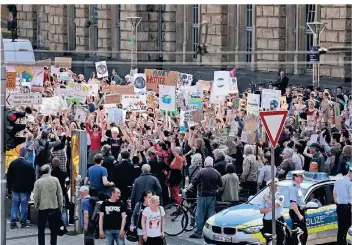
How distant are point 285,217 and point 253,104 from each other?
747 cm

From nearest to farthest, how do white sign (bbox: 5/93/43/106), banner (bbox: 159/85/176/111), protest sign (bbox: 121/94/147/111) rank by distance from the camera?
white sign (bbox: 5/93/43/106) < banner (bbox: 159/85/176/111) < protest sign (bbox: 121/94/147/111)

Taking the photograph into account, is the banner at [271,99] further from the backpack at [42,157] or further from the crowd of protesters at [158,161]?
the backpack at [42,157]

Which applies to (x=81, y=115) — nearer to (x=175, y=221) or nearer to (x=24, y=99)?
(x=24, y=99)

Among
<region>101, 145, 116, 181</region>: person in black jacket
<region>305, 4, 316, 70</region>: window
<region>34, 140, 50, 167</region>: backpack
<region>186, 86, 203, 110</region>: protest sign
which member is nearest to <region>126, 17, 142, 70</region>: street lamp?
<region>305, 4, 316, 70</region>: window

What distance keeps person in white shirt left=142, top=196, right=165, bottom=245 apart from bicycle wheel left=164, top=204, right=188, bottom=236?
11.6 ft

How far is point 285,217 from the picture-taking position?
19.8 m

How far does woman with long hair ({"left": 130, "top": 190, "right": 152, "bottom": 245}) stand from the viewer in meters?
19.2

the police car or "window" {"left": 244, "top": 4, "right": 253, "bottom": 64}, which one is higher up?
"window" {"left": 244, "top": 4, "right": 253, "bottom": 64}

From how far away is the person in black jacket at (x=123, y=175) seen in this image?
73.4ft

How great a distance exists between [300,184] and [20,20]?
42740 mm

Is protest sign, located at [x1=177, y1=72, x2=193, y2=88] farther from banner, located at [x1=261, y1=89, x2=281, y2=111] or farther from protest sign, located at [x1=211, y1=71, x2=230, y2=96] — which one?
banner, located at [x1=261, y1=89, x2=281, y2=111]

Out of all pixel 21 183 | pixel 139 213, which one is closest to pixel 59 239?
pixel 21 183

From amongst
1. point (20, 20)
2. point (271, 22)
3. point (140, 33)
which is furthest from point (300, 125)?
point (20, 20)

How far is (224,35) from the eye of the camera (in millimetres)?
43750
